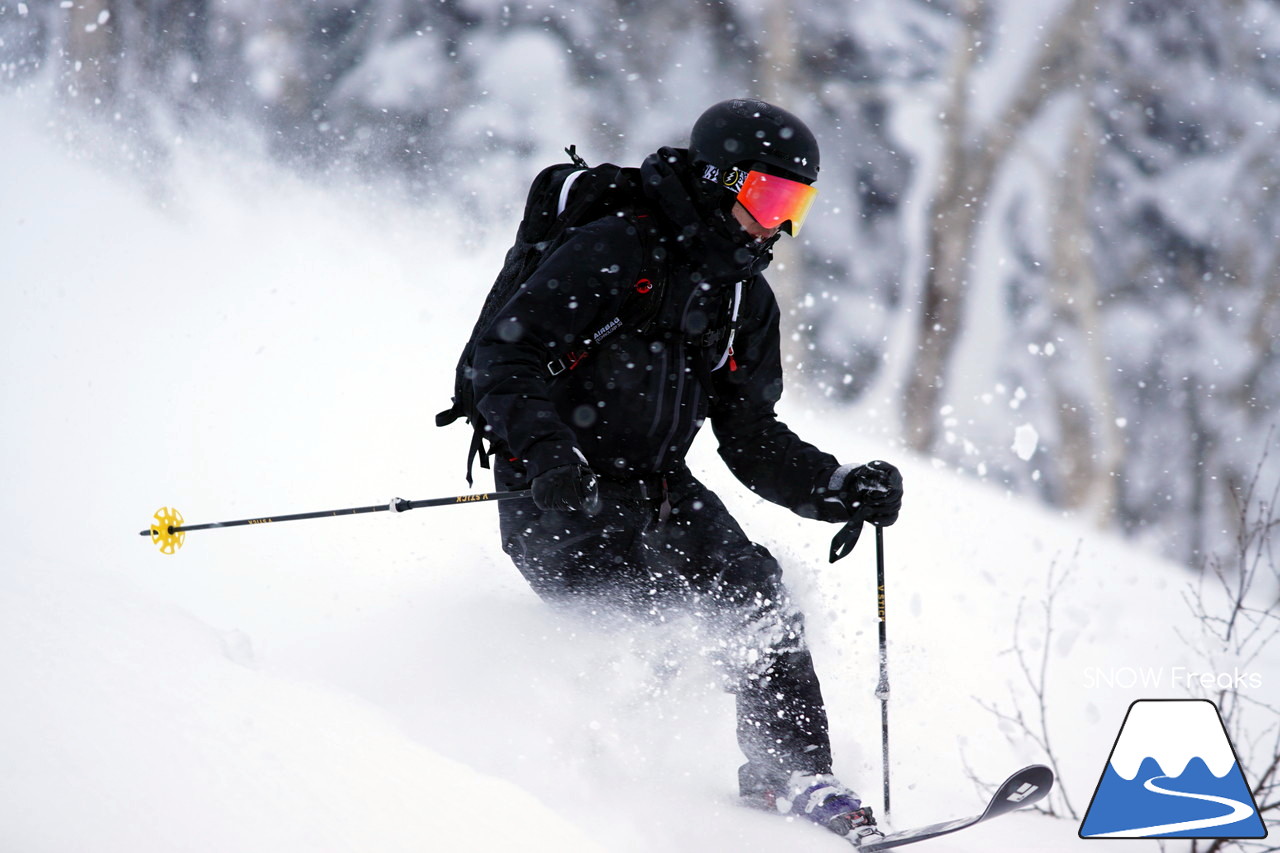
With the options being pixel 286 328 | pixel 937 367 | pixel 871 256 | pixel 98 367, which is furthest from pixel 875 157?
pixel 98 367

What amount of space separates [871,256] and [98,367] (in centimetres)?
838

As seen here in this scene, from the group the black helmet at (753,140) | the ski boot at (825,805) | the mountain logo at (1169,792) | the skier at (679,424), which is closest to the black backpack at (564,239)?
the skier at (679,424)

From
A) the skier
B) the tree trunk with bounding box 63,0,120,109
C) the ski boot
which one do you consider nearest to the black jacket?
the skier

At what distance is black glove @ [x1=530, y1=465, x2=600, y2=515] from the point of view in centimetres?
A: 262

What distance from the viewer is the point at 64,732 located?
1.91 metres

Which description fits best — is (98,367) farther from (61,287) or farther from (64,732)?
(64,732)

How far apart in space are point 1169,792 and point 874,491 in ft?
4.84

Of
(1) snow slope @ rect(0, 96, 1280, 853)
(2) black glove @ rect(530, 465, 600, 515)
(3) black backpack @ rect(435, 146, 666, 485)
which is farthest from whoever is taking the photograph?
(3) black backpack @ rect(435, 146, 666, 485)

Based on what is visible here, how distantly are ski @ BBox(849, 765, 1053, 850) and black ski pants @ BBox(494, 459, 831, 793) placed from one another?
12.9 inches

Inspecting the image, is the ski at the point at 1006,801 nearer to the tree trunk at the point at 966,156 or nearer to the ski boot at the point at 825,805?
the ski boot at the point at 825,805

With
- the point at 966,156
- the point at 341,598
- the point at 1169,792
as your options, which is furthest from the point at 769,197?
the point at 966,156

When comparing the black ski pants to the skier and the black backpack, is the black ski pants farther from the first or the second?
the black backpack

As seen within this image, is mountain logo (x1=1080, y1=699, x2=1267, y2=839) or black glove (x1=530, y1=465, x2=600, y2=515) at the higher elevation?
black glove (x1=530, y1=465, x2=600, y2=515)

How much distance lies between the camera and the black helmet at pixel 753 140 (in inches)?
117
